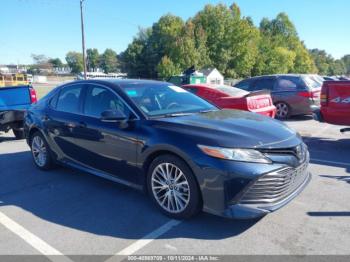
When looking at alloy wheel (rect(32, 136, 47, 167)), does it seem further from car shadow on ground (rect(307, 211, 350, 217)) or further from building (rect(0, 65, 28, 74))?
building (rect(0, 65, 28, 74))

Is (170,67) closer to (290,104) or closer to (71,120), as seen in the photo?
(290,104)

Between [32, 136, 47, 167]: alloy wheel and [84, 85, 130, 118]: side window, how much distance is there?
1.47 m

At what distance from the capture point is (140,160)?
398cm

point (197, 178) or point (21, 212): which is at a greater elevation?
point (197, 178)

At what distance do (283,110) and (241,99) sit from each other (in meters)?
3.28

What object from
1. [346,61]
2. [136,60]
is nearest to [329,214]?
[136,60]

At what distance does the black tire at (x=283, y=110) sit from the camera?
37.4 ft

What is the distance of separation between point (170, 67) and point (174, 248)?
50.9 meters

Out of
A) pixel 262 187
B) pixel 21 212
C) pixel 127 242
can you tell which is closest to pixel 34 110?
pixel 21 212

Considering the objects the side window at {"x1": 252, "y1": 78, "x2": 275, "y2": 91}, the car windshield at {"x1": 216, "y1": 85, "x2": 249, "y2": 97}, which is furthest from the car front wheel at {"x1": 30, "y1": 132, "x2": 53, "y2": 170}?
the side window at {"x1": 252, "y1": 78, "x2": 275, "y2": 91}

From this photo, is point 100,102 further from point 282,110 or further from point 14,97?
point 282,110

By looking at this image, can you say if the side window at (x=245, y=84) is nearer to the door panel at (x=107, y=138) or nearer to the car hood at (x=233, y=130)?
the car hood at (x=233, y=130)

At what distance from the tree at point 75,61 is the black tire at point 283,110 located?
133741 millimetres

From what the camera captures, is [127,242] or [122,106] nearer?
[127,242]
